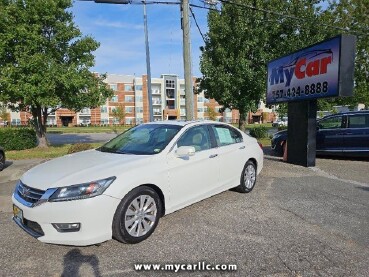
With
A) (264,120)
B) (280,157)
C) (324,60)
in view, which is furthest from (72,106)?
(264,120)

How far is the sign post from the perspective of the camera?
23.9 ft

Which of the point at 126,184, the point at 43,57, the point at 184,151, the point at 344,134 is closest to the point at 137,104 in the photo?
the point at 43,57

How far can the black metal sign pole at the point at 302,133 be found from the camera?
852 centimetres

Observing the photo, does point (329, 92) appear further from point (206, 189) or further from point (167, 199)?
Answer: point (167, 199)

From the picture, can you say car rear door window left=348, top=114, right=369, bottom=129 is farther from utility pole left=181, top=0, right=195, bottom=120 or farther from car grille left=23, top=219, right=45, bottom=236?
car grille left=23, top=219, right=45, bottom=236

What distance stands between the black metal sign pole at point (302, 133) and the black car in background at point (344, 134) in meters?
1.53

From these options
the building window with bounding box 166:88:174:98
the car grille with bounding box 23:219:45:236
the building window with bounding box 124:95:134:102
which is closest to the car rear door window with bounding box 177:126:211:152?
the car grille with bounding box 23:219:45:236

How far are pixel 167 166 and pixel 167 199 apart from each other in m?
0.46

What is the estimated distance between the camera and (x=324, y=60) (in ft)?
25.0

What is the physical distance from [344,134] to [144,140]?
7.67 meters

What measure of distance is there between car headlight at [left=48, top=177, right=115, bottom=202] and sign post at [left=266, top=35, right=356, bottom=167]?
652 centimetres

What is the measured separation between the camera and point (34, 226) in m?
3.29

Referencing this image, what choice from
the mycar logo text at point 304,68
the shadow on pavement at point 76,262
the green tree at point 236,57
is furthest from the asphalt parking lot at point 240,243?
the green tree at point 236,57

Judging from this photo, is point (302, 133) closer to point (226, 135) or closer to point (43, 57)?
point (226, 135)
